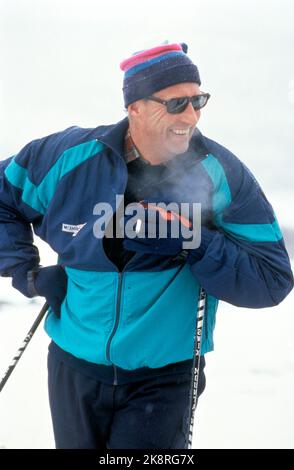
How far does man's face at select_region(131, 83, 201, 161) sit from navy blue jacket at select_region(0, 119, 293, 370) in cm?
A: 8

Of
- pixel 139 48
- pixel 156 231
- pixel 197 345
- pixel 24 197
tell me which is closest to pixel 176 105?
pixel 156 231

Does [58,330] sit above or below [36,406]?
above

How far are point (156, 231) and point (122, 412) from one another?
77 cm

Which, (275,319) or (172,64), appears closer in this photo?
(172,64)

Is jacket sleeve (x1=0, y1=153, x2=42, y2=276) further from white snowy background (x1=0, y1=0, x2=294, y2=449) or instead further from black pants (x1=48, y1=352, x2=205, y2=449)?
white snowy background (x1=0, y1=0, x2=294, y2=449)

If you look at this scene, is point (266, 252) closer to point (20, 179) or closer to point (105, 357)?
point (105, 357)

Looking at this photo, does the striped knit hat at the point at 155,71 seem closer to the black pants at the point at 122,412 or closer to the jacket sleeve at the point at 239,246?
the jacket sleeve at the point at 239,246

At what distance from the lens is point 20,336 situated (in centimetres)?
468

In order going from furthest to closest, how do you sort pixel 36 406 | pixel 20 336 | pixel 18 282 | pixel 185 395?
pixel 20 336 → pixel 36 406 → pixel 18 282 → pixel 185 395

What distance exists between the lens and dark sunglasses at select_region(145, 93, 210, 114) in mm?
2211

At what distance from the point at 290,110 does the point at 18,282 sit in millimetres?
10417

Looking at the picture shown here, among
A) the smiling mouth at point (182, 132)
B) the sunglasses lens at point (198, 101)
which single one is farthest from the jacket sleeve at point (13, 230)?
the sunglasses lens at point (198, 101)

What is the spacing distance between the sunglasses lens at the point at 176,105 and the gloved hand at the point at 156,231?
0.38m

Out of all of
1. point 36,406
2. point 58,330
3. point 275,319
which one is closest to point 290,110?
point 275,319
